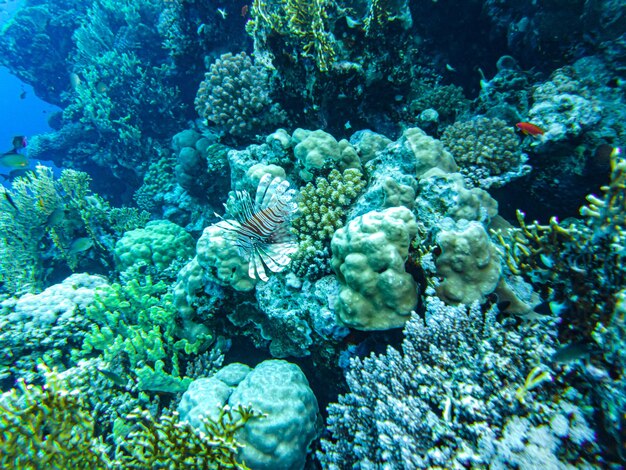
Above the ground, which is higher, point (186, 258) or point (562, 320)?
point (186, 258)

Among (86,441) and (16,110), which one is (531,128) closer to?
(86,441)

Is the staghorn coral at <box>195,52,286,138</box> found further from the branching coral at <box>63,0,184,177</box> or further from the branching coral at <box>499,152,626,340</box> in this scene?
the branching coral at <box>63,0,184,177</box>

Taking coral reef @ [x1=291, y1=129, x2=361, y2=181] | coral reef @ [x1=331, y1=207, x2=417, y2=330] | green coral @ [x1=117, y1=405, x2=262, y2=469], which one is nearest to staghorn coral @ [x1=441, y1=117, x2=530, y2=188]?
coral reef @ [x1=291, y1=129, x2=361, y2=181]

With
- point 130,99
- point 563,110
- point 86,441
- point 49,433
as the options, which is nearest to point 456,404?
point 86,441

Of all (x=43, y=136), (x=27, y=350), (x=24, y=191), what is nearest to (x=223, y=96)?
(x=27, y=350)

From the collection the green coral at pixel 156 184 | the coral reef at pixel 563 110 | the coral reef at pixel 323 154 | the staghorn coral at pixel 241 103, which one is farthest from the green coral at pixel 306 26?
the green coral at pixel 156 184

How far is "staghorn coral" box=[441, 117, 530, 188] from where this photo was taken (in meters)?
4.08

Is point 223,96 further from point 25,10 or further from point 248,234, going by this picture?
point 25,10

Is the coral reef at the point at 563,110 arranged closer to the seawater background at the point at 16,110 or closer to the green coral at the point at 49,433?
the green coral at the point at 49,433

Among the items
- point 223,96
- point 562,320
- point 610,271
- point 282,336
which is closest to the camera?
point 610,271

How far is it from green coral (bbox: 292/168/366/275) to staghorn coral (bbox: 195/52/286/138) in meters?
2.20

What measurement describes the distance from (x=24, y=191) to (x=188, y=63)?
516cm

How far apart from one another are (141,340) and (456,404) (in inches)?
136

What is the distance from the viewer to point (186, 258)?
577 cm
